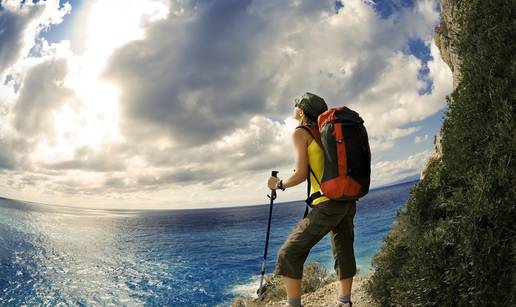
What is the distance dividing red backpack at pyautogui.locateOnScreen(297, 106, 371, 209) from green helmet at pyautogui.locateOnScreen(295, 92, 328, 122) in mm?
305

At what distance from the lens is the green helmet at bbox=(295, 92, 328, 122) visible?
14.8ft

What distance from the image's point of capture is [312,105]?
4520 millimetres

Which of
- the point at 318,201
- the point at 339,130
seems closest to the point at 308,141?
the point at 339,130

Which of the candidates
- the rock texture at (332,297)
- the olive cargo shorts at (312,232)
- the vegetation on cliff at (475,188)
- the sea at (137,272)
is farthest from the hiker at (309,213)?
the sea at (137,272)

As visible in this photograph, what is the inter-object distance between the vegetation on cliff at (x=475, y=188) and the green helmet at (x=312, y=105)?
161 cm

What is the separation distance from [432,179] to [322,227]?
1.91 m

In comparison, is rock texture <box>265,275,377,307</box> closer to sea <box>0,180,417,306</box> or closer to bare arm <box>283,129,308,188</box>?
bare arm <box>283,129,308,188</box>

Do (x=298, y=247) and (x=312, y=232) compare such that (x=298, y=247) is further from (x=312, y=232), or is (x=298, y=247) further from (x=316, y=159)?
(x=316, y=159)

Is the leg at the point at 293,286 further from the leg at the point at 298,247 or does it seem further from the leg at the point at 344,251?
the leg at the point at 344,251

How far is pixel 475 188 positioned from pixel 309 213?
5.91 ft

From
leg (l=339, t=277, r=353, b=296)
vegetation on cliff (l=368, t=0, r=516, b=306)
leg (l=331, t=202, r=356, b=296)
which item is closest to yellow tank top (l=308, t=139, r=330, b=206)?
leg (l=331, t=202, r=356, b=296)

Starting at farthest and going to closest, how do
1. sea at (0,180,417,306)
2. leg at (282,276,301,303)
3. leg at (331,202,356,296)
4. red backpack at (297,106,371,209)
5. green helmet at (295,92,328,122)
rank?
sea at (0,180,417,306) < leg at (331,202,356,296) < green helmet at (295,92,328,122) < leg at (282,276,301,303) < red backpack at (297,106,371,209)

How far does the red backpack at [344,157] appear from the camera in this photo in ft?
13.3

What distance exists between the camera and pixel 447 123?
184 inches
